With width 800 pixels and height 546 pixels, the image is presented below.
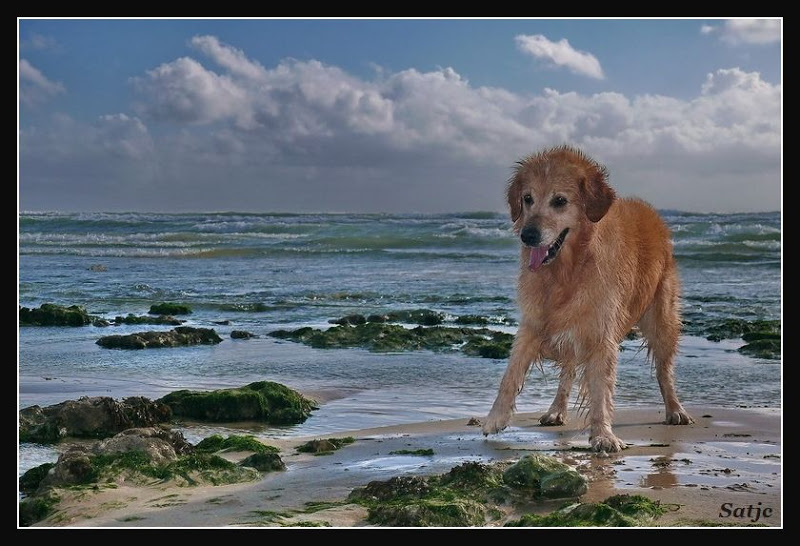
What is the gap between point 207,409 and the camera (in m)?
7.20

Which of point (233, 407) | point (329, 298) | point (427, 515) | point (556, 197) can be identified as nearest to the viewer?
point (427, 515)

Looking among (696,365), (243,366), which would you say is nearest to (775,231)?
(696,365)

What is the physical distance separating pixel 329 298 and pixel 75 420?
9.60 m

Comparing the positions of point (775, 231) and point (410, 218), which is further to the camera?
point (410, 218)

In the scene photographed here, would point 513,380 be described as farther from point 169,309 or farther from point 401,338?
point 169,309

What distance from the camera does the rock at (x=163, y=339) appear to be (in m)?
10.3

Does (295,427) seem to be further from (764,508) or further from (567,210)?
(764,508)

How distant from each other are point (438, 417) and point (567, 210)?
76.0 inches

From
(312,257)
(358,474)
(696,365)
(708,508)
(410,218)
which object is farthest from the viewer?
(410,218)

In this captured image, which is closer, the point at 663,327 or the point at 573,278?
the point at 573,278

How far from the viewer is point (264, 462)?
5.72 metres

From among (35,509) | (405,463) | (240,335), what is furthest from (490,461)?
(240,335)

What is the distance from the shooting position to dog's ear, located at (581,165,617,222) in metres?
6.44

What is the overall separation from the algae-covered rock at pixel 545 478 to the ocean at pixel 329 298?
1.92 m
